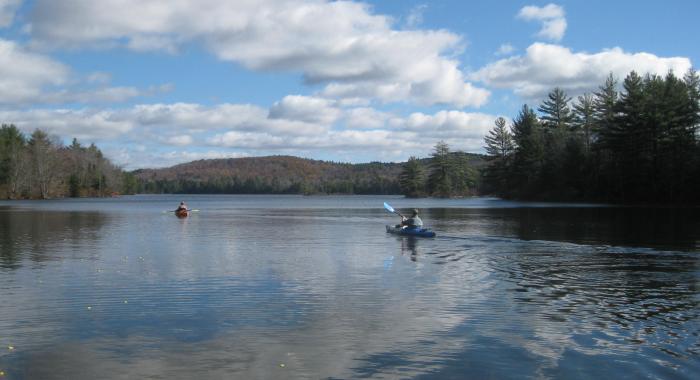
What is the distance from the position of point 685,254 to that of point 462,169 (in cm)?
14171

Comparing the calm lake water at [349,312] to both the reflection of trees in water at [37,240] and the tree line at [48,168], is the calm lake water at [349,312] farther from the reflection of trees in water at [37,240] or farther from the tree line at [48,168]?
the tree line at [48,168]

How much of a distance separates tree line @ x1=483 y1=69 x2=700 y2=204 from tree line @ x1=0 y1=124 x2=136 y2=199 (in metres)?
102

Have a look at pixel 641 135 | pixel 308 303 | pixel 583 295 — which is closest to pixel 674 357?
pixel 583 295

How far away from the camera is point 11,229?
4216cm

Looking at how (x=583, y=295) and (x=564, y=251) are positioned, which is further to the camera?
Answer: (x=564, y=251)

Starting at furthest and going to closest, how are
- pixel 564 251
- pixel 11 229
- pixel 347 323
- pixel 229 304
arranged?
pixel 11 229
pixel 564 251
pixel 229 304
pixel 347 323

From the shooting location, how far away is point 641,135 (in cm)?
7844

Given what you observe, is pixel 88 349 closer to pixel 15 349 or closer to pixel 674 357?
pixel 15 349

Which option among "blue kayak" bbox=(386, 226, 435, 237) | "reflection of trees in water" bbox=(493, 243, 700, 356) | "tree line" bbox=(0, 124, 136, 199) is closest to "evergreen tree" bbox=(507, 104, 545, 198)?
"blue kayak" bbox=(386, 226, 435, 237)

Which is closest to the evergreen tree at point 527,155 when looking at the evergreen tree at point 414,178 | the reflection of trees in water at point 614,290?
the evergreen tree at point 414,178

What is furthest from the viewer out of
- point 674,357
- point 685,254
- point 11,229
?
point 11,229

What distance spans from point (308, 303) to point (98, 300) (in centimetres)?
580

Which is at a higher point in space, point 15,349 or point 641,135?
point 641,135

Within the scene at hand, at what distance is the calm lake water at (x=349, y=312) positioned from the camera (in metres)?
10.9
